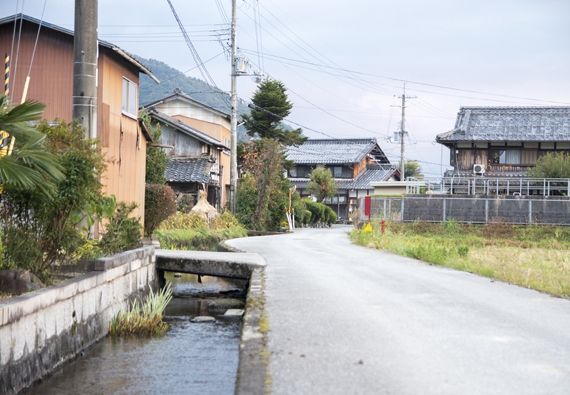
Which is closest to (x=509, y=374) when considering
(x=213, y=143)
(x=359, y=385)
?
(x=359, y=385)

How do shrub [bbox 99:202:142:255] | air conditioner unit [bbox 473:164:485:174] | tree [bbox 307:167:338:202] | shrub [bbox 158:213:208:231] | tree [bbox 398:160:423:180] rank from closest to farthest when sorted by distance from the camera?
shrub [bbox 99:202:142:255] → shrub [bbox 158:213:208:231] → air conditioner unit [bbox 473:164:485:174] → tree [bbox 307:167:338:202] → tree [bbox 398:160:423:180]

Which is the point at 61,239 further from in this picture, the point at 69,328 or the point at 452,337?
the point at 452,337

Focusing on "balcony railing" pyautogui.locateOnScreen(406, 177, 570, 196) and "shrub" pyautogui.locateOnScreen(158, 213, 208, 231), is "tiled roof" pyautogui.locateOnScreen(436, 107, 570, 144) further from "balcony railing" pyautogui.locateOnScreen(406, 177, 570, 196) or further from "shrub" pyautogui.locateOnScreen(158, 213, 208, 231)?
"shrub" pyautogui.locateOnScreen(158, 213, 208, 231)

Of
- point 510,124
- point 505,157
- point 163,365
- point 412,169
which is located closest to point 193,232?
point 163,365

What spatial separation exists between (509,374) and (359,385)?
1.19 meters

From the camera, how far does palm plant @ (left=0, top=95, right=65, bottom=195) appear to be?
22.6ft

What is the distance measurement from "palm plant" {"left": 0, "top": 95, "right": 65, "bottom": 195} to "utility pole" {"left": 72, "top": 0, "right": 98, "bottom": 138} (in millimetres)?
3183

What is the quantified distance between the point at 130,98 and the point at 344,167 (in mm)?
46670

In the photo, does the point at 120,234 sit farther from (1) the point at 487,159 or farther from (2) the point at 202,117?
(1) the point at 487,159

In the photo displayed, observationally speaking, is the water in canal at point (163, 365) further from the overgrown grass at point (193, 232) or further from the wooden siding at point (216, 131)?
the wooden siding at point (216, 131)

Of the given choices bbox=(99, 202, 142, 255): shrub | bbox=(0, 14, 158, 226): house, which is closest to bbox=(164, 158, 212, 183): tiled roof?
bbox=(0, 14, 158, 226): house

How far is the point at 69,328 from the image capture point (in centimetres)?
787

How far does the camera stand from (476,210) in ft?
106

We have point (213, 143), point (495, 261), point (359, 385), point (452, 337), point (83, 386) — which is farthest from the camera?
point (213, 143)
